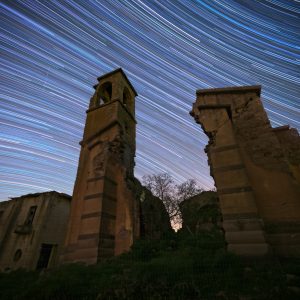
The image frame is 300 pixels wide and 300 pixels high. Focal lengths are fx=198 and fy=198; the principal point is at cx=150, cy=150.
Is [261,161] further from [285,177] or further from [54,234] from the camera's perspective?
[54,234]

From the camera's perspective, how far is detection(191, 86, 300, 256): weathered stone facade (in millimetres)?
5824

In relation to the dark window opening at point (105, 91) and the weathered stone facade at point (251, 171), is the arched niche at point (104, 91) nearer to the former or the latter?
the dark window opening at point (105, 91)

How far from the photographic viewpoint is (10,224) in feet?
75.4

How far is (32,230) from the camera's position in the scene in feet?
70.8

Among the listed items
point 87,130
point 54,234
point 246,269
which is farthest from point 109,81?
point 54,234

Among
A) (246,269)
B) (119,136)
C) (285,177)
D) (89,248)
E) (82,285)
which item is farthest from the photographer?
(119,136)

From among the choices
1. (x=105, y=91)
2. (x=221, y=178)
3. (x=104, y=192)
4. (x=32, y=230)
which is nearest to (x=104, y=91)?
(x=105, y=91)

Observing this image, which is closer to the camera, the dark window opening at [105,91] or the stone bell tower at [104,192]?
the stone bell tower at [104,192]

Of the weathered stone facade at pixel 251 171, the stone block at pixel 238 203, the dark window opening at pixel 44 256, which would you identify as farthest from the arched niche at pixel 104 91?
the dark window opening at pixel 44 256

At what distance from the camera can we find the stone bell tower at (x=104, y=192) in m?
8.15

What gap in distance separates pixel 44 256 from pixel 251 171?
23267 mm

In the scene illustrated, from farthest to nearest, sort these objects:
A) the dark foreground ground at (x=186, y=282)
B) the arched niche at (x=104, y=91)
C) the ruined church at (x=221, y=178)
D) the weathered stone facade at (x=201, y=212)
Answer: the weathered stone facade at (x=201, y=212), the arched niche at (x=104, y=91), the ruined church at (x=221, y=178), the dark foreground ground at (x=186, y=282)

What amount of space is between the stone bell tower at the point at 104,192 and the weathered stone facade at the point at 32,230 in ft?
51.2

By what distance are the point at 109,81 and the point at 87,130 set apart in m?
4.23
